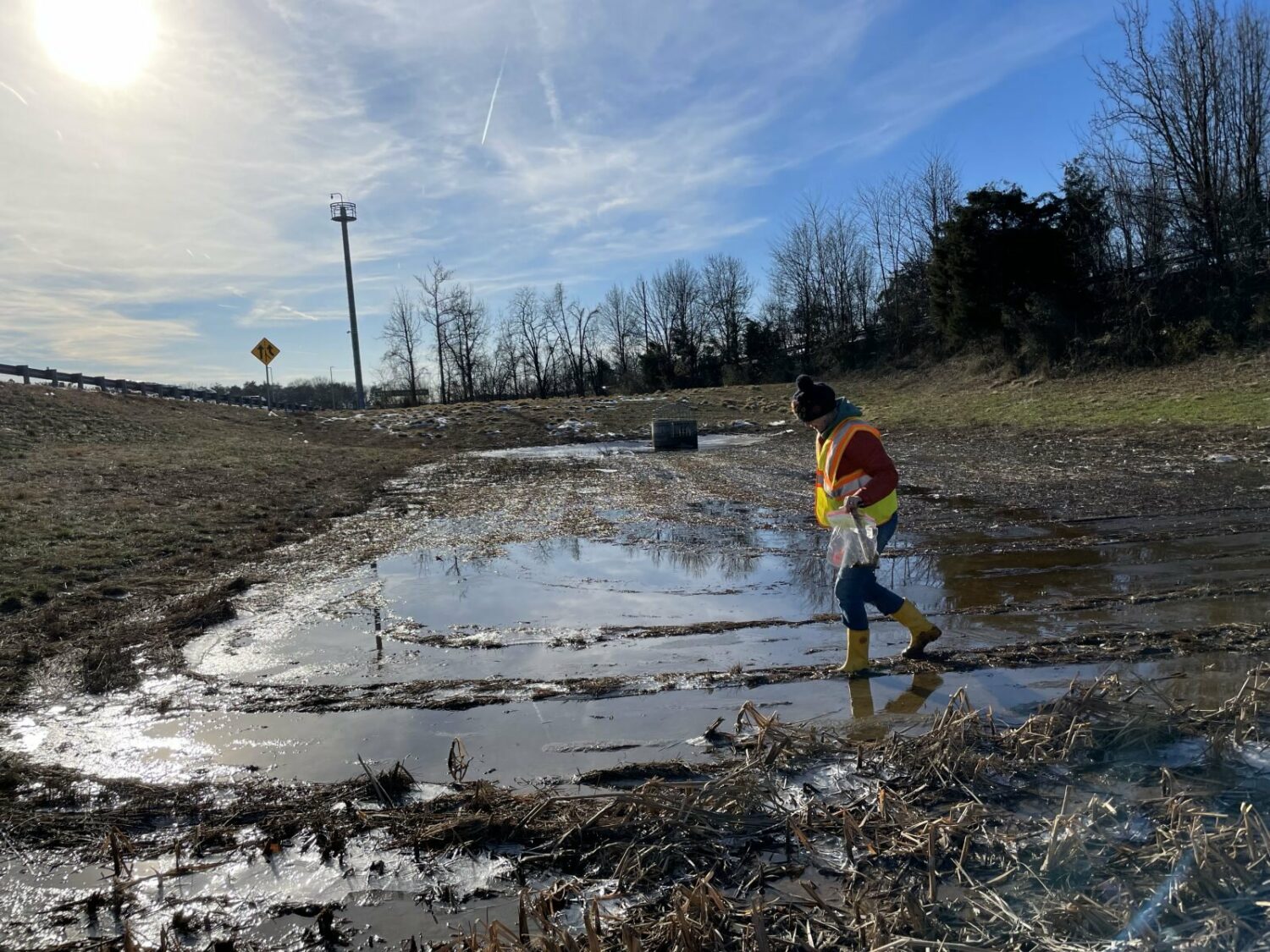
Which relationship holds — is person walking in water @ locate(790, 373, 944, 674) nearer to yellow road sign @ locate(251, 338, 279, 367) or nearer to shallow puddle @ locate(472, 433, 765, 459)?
shallow puddle @ locate(472, 433, 765, 459)

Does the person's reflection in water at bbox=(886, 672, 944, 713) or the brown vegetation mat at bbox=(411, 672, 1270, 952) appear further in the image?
the person's reflection in water at bbox=(886, 672, 944, 713)

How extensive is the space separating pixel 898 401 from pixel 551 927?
3286 centimetres

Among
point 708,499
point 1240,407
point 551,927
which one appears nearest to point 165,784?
point 551,927

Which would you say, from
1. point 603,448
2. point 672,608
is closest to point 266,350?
point 603,448

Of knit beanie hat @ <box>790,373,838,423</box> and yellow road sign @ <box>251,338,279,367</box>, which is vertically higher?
yellow road sign @ <box>251,338,279,367</box>

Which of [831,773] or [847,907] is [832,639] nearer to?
[831,773]

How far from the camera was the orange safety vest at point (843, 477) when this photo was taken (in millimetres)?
5309

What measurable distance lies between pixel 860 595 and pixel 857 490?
68cm

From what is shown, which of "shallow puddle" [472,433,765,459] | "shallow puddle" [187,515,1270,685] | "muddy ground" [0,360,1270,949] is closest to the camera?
"muddy ground" [0,360,1270,949]

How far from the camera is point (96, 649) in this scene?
6.02 m

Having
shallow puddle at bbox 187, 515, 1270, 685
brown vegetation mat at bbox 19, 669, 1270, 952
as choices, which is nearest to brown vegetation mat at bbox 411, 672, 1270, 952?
brown vegetation mat at bbox 19, 669, 1270, 952

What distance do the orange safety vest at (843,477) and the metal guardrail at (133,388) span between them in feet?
101

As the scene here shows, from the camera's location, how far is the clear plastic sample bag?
5.24m

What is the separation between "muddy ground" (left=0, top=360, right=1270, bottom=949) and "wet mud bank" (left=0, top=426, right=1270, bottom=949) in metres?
0.02
